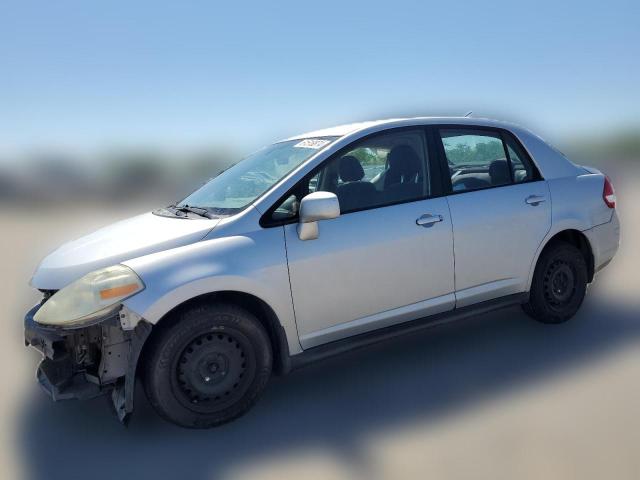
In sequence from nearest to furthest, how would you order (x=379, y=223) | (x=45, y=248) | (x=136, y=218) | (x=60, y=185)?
(x=379, y=223) < (x=136, y=218) < (x=45, y=248) < (x=60, y=185)

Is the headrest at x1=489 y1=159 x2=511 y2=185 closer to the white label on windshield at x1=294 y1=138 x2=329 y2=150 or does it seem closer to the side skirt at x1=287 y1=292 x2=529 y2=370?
the side skirt at x1=287 y1=292 x2=529 y2=370

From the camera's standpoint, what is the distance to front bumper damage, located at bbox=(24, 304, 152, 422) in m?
3.11

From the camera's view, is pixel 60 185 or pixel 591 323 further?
pixel 60 185

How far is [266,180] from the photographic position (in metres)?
3.81

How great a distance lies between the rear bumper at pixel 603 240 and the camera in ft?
15.7

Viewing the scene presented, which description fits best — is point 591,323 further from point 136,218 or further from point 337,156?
point 136,218

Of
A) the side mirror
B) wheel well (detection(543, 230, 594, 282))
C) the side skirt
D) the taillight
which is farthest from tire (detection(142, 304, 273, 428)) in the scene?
the taillight

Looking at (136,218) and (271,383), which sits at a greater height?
(136,218)

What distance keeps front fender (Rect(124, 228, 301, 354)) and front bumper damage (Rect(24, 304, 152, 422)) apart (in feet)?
0.65

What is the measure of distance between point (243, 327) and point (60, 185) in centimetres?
3245

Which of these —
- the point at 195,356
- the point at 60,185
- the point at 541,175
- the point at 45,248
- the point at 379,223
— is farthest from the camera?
the point at 60,185

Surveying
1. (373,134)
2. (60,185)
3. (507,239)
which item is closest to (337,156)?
(373,134)

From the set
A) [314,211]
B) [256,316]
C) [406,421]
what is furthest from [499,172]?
[256,316]

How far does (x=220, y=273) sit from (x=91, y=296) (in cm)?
69
